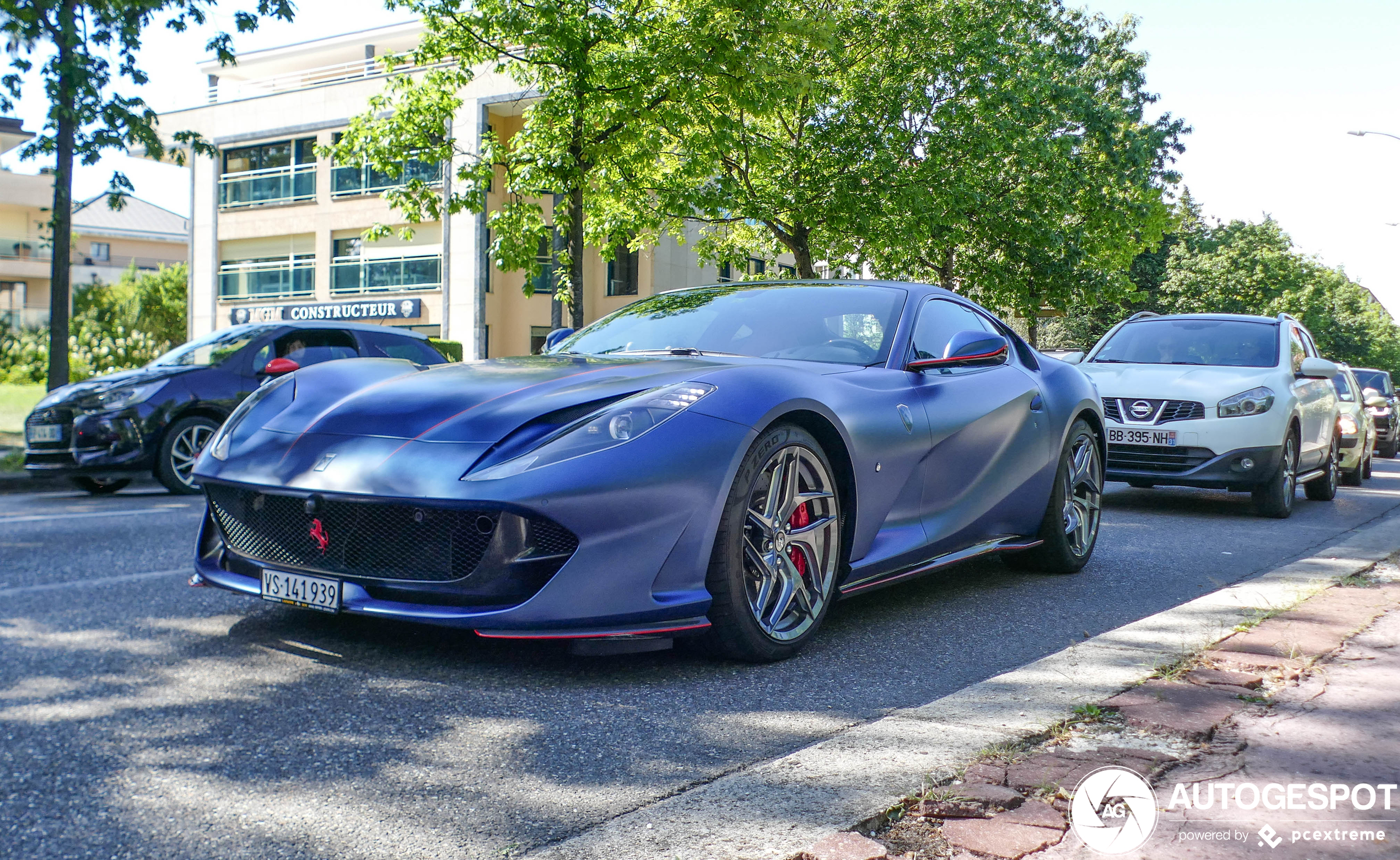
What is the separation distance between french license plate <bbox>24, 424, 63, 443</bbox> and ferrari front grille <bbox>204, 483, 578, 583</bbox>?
21.4ft

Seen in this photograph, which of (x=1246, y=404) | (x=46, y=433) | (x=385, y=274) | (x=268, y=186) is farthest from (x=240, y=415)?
(x=268, y=186)

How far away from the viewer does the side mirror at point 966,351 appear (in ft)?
15.3

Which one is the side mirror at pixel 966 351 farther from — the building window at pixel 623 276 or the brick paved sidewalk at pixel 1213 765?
the building window at pixel 623 276

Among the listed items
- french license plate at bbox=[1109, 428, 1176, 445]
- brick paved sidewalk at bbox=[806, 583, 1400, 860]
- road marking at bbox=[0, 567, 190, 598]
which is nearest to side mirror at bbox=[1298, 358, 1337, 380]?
french license plate at bbox=[1109, 428, 1176, 445]

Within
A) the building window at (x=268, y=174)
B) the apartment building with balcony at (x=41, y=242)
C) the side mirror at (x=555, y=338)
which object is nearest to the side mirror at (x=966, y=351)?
the side mirror at (x=555, y=338)

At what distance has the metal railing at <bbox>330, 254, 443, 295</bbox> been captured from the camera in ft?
120

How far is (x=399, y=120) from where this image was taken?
53.2ft

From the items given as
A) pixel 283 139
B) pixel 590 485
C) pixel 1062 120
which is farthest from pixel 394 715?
pixel 283 139

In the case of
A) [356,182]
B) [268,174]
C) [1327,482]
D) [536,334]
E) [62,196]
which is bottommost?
[1327,482]

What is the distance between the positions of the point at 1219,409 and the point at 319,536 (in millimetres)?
7518

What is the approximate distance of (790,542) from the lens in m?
3.93

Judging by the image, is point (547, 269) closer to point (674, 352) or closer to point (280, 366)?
point (280, 366)

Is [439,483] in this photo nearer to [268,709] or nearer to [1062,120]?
[268,709]

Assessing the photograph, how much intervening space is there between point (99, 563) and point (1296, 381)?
890 centimetres
